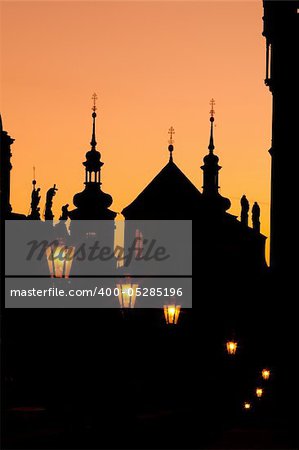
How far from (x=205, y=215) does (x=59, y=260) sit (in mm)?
96695

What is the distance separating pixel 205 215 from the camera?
125 meters

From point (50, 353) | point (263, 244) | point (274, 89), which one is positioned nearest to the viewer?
point (50, 353)

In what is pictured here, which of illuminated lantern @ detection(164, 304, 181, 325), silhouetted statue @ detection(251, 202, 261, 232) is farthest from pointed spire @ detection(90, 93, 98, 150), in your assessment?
illuminated lantern @ detection(164, 304, 181, 325)

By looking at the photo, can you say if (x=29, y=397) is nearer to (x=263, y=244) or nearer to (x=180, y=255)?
(x=180, y=255)

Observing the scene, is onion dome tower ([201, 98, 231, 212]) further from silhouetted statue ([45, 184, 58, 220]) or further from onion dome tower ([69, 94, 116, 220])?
silhouetted statue ([45, 184, 58, 220])

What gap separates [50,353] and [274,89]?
26.1 metres

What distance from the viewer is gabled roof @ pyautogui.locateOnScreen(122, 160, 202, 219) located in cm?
12088

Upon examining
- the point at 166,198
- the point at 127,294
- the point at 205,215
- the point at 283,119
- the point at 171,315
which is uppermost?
the point at 166,198

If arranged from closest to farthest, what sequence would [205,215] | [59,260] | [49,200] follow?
[59,260] → [49,200] → [205,215]

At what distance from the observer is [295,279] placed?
51969mm

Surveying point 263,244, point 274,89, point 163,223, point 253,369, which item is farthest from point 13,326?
point 263,244

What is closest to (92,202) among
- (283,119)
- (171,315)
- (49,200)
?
(283,119)

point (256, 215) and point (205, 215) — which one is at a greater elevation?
point (205, 215)

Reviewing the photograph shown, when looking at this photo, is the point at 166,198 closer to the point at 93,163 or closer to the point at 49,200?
the point at 93,163
